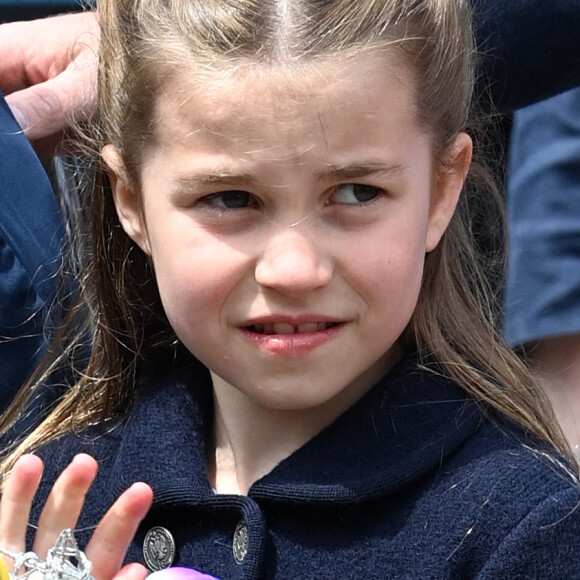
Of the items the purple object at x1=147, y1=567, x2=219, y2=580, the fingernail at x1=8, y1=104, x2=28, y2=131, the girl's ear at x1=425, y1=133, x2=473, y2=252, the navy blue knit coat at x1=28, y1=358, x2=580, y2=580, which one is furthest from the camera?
the fingernail at x1=8, y1=104, x2=28, y2=131

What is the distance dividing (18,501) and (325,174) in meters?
0.49

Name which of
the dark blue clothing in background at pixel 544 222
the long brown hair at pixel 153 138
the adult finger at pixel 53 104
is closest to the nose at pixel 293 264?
the long brown hair at pixel 153 138

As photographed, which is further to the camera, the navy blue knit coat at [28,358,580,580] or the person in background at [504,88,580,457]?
the person in background at [504,88,580,457]

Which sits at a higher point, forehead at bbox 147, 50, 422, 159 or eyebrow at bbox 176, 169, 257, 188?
forehead at bbox 147, 50, 422, 159

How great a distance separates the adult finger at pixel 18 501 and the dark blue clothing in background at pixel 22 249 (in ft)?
1.28

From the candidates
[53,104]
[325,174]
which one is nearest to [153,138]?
[325,174]

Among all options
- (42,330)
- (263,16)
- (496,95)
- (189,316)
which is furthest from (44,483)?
(496,95)

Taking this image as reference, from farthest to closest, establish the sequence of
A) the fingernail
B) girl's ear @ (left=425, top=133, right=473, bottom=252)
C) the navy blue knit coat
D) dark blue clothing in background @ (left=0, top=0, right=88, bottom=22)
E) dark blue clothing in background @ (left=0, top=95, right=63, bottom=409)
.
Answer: dark blue clothing in background @ (left=0, top=0, right=88, bottom=22), the fingernail, dark blue clothing in background @ (left=0, top=95, right=63, bottom=409), girl's ear @ (left=425, top=133, right=473, bottom=252), the navy blue knit coat

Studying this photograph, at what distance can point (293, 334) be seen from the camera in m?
1.55

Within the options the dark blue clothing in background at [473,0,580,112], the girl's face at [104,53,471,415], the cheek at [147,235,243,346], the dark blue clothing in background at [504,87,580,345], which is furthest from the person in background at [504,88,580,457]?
the cheek at [147,235,243,346]

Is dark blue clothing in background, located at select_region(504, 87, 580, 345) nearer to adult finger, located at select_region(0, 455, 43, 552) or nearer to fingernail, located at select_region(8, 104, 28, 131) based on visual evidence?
fingernail, located at select_region(8, 104, 28, 131)

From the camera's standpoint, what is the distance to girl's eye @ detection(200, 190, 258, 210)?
1.54m

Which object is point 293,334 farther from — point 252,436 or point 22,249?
point 22,249

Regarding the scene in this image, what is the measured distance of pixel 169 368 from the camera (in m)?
1.88
